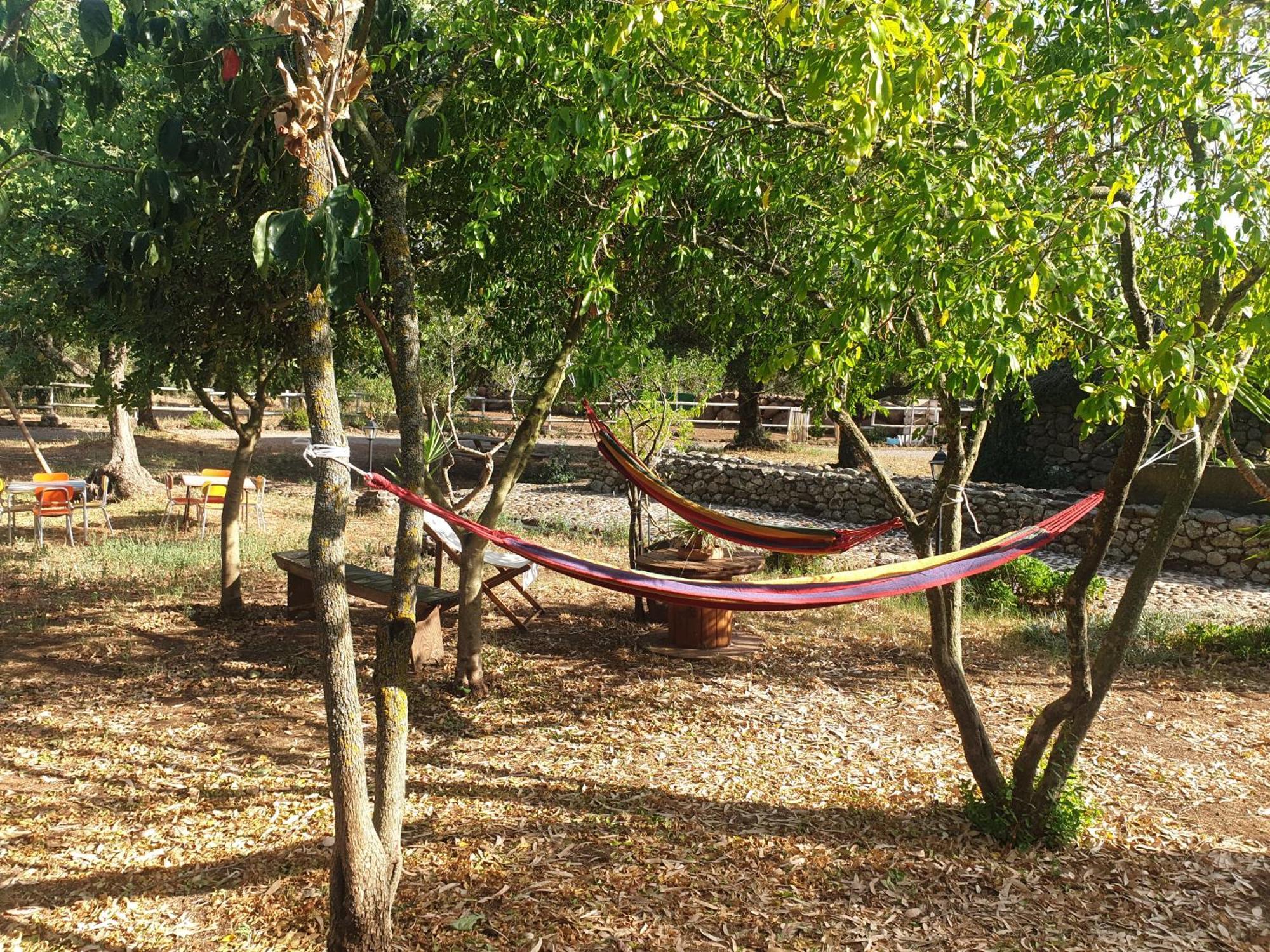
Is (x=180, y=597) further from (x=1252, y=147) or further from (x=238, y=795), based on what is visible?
(x=1252, y=147)

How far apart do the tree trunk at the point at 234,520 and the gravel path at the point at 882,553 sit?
390 centimetres

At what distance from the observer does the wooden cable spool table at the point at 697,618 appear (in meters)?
5.20

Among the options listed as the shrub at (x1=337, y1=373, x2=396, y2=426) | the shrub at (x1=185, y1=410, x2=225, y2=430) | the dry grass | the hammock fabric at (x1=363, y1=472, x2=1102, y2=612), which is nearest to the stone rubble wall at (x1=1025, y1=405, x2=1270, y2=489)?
the dry grass

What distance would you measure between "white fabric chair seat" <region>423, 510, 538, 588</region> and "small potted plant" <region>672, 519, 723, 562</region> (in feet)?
2.96

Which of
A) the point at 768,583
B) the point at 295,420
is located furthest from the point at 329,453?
the point at 295,420

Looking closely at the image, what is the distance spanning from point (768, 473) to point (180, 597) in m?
7.00

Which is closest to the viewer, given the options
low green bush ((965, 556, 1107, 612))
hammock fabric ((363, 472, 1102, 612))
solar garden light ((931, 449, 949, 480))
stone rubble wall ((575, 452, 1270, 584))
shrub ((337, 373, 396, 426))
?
hammock fabric ((363, 472, 1102, 612))

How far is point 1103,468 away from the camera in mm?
10852

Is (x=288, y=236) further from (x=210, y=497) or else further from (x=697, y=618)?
(x=210, y=497)

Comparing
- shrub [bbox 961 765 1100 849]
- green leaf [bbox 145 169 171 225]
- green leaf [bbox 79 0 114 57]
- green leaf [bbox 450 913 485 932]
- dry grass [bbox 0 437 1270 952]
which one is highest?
green leaf [bbox 79 0 114 57]

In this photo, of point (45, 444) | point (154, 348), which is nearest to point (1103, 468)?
point (154, 348)

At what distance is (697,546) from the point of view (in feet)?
18.2

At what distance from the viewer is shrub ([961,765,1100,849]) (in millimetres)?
3129

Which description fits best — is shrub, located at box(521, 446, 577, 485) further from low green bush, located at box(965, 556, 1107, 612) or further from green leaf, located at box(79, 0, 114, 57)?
green leaf, located at box(79, 0, 114, 57)
